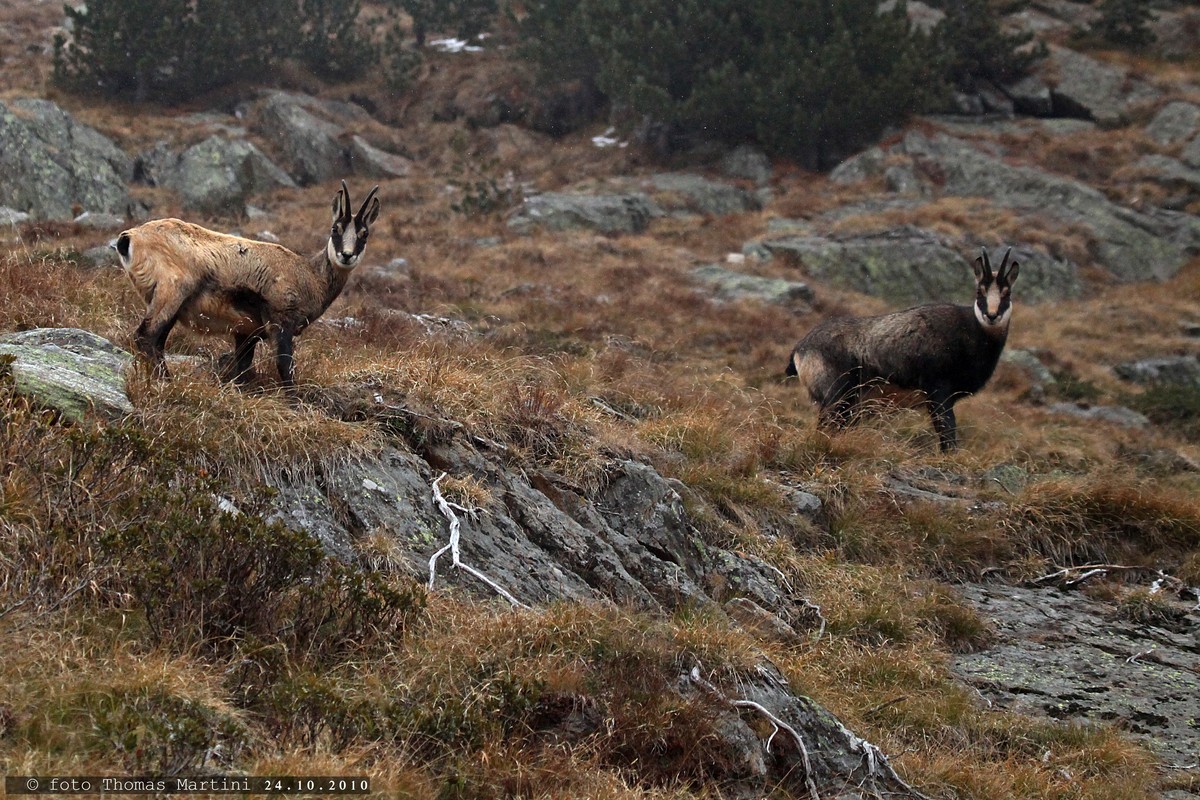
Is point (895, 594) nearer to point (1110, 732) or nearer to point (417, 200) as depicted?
point (1110, 732)

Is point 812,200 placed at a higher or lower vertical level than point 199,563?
lower

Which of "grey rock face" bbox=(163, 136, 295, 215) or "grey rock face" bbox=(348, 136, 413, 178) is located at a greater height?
"grey rock face" bbox=(163, 136, 295, 215)

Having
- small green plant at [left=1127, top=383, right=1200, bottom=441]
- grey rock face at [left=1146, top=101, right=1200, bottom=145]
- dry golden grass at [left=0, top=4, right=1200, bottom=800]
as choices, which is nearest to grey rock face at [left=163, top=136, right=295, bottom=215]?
dry golden grass at [left=0, top=4, right=1200, bottom=800]

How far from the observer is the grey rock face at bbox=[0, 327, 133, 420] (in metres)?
5.84

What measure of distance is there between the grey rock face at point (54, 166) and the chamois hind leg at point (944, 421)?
17.1 metres

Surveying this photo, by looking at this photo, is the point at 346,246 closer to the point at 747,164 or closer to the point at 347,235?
the point at 347,235

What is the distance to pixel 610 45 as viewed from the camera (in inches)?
1318

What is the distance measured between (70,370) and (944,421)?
899 cm

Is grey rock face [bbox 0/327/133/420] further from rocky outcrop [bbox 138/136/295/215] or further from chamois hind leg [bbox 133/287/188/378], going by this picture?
rocky outcrop [bbox 138/136/295/215]

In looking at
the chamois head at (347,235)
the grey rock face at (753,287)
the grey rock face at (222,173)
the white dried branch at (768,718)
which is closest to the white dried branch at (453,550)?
the white dried branch at (768,718)

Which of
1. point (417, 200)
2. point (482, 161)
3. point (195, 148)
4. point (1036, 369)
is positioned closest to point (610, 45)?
point (482, 161)

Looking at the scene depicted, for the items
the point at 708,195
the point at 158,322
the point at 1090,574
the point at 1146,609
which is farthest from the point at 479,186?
the point at 1146,609

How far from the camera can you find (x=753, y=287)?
21969 millimetres

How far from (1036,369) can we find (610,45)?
1926 centimetres
